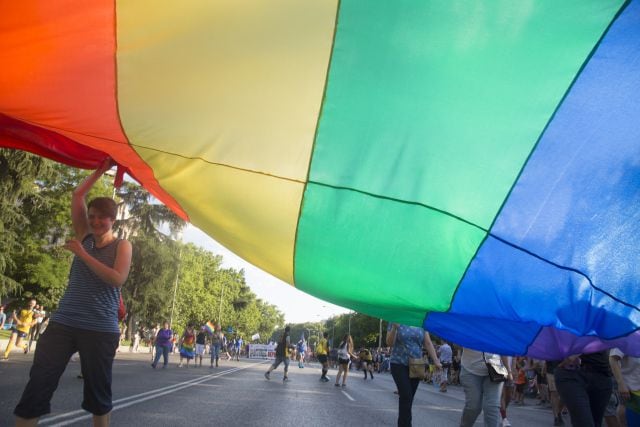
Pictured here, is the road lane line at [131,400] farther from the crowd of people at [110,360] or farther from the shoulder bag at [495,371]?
the shoulder bag at [495,371]

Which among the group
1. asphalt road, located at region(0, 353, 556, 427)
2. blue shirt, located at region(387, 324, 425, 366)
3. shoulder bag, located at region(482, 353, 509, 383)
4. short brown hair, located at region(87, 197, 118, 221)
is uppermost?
short brown hair, located at region(87, 197, 118, 221)

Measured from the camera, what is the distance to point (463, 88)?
8.48ft

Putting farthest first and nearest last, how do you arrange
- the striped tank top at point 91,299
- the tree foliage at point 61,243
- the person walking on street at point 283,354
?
the tree foliage at point 61,243 < the person walking on street at point 283,354 < the striped tank top at point 91,299

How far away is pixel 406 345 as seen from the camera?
596cm

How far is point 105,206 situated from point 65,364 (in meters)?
1.09

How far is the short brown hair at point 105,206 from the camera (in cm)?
357

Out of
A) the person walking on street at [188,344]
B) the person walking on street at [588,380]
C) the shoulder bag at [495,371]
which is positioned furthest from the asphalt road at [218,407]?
the person walking on street at [188,344]

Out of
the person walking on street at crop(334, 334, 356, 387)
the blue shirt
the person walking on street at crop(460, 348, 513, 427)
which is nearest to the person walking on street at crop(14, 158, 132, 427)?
the blue shirt

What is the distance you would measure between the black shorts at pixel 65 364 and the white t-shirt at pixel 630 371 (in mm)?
4684

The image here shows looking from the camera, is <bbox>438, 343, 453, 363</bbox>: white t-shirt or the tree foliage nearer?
<bbox>438, 343, 453, 363</bbox>: white t-shirt

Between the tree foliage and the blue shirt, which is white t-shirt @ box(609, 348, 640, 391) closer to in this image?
the blue shirt

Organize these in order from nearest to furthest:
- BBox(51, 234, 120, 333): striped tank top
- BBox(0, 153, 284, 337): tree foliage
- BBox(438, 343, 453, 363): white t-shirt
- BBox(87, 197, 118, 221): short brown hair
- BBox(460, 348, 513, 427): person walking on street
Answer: BBox(51, 234, 120, 333): striped tank top → BBox(87, 197, 118, 221): short brown hair → BBox(460, 348, 513, 427): person walking on street → BBox(438, 343, 453, 363): white t-shirt → BBox(0, 153, 284, 337): tree foliage

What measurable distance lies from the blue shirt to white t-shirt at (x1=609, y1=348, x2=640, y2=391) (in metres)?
1.97

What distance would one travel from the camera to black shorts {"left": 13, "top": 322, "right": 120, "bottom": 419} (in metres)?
3.19
